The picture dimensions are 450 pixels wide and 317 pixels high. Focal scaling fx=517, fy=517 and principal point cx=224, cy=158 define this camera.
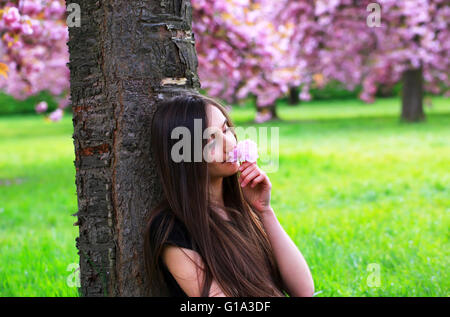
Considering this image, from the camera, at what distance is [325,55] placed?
14383mm

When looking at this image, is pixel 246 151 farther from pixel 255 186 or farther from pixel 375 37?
pixel 375 37

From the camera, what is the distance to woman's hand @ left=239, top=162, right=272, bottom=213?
71.6 inches

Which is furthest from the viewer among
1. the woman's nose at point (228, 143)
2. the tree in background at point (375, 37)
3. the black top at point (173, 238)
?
A: the tree in background at point (375, 37)

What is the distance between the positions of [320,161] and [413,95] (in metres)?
8.12

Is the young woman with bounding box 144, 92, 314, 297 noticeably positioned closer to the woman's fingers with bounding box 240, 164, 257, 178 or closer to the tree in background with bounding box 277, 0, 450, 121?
the woman's fingers with bounding box 240, 164, 257, 178

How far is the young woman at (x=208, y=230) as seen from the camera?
1676 millimetres

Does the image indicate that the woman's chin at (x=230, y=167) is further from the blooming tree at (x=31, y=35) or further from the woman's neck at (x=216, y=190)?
the blooming tree at (x=31, y=35)

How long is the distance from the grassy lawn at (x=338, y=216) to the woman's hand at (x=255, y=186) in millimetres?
1067

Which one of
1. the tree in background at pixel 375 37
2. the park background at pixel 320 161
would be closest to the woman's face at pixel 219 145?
the park background at pixel 320 161

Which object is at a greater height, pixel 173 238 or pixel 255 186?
pixel 255 186

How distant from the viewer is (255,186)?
1.92 meters

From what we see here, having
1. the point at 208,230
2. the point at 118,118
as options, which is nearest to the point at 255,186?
the point at 208,230

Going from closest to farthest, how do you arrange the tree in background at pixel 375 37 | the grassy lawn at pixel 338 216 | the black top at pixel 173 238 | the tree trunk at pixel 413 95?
1. the black top at pixel 173 238
2. the grassy lawn at pixel 338 216
3. the tree in background at pixel 375 37
4. the tree trunk at pixel 413 95
